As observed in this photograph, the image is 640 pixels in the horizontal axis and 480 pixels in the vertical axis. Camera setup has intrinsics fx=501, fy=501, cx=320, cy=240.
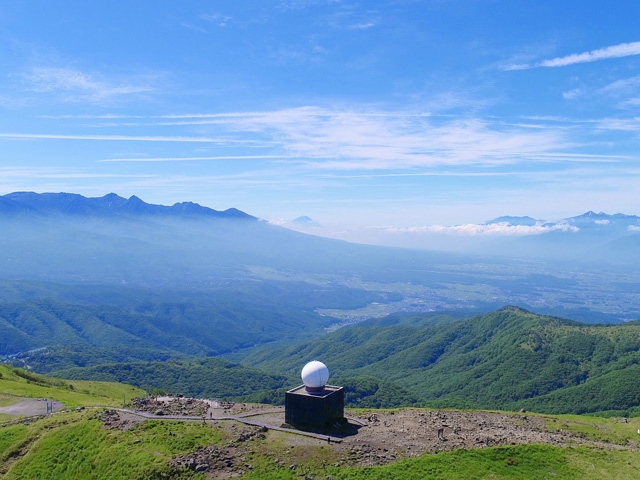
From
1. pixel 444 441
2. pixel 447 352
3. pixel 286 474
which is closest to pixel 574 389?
pixel 447 352

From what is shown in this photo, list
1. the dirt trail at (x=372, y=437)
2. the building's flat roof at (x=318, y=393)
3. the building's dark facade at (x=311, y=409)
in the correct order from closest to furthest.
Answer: the dirt trail at (x=372, y=437) → the building's dark facade at (x=311, y=409) → the building's flat roof at (x=318, y=393)

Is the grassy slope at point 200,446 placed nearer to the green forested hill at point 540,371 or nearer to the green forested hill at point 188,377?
the green forested hill at point 540,371

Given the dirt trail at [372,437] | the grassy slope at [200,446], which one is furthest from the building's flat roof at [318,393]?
the grassy slope at [200,446]

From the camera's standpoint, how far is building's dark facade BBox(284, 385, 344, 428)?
3944cm

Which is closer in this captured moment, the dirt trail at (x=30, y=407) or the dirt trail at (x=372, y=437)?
the dirt trail at (x=372, y=437)

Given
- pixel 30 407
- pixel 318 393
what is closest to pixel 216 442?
pixel 318 393

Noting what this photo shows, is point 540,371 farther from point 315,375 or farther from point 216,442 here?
point 216,442

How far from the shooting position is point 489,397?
133500mm

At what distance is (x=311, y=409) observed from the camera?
130ft

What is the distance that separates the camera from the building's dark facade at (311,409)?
1553 inches

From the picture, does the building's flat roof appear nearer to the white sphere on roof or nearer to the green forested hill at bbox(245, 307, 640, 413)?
the white sphere on roof

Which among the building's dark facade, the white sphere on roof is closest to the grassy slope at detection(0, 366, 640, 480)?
the building's dark facade

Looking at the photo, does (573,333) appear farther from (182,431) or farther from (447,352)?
(182,431)

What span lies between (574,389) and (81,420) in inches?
4476
